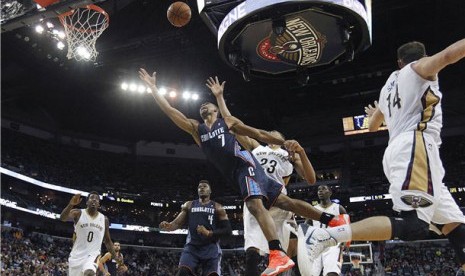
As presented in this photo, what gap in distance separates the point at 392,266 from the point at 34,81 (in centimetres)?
2066

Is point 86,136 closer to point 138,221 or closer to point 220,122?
point 138,221

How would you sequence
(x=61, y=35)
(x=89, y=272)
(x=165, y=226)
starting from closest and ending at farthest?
(x=165, y=226)
(x=89, y=272)
(x=61, y=35)

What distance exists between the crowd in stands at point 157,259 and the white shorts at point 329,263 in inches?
515

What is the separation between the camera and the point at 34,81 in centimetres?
2253

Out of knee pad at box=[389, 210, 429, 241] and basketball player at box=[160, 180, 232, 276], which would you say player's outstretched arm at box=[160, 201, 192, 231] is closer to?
basketball player at box=[160, 180, 232, 276]

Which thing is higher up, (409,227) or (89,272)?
(409,227)

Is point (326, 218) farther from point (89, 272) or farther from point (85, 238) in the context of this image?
point (85, 238)

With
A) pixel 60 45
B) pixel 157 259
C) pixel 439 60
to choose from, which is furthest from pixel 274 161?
pixel 157 259

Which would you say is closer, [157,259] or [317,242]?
[317,242]

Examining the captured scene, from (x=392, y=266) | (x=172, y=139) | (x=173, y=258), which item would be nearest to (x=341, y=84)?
(x=392, y=266)

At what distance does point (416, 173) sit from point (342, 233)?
2.37ft

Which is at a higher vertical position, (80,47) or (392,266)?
(80,47)

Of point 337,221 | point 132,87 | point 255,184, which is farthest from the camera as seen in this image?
point 132,87

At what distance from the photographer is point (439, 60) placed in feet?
11.5
